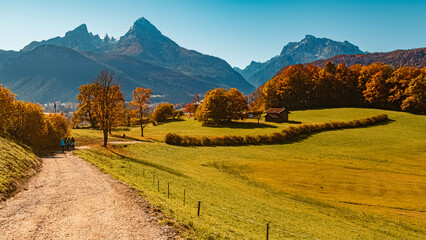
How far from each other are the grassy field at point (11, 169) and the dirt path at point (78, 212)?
99 centimetres

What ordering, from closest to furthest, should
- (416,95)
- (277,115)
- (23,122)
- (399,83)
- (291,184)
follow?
(291,184) → (23,122) → (416,95) → (399,83) → (277,115)

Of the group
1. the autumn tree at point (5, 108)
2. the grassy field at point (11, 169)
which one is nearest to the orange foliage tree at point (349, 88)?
the autumn tree at point (5, 108)

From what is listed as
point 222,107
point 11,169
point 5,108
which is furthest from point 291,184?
point 222,107

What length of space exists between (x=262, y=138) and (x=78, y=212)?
58.7 meters

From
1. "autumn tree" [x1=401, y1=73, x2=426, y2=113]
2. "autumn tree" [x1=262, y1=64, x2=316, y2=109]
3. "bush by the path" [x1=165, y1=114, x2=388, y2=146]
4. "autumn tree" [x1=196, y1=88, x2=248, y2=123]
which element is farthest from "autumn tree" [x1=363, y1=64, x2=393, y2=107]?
"autumn tree" [x1=196, y1=88, x2=248, y2=123]

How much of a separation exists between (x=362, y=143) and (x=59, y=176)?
7006 cm

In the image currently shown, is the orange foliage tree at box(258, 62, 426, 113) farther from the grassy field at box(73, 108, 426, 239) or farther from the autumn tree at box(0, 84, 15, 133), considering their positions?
the autumn tree at box(0, 84, 15, 133)

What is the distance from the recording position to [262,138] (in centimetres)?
7106

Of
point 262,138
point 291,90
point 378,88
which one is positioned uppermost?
point 291,90

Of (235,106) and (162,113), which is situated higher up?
(235,106)

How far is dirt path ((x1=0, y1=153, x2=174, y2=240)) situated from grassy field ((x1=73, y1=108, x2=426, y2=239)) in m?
1.93

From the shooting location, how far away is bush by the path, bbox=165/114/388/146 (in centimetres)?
6531

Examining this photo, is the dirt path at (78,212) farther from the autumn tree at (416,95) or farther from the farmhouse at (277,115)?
the autumn tree at (416,95)

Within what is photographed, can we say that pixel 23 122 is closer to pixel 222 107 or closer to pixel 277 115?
pixel 222 107
